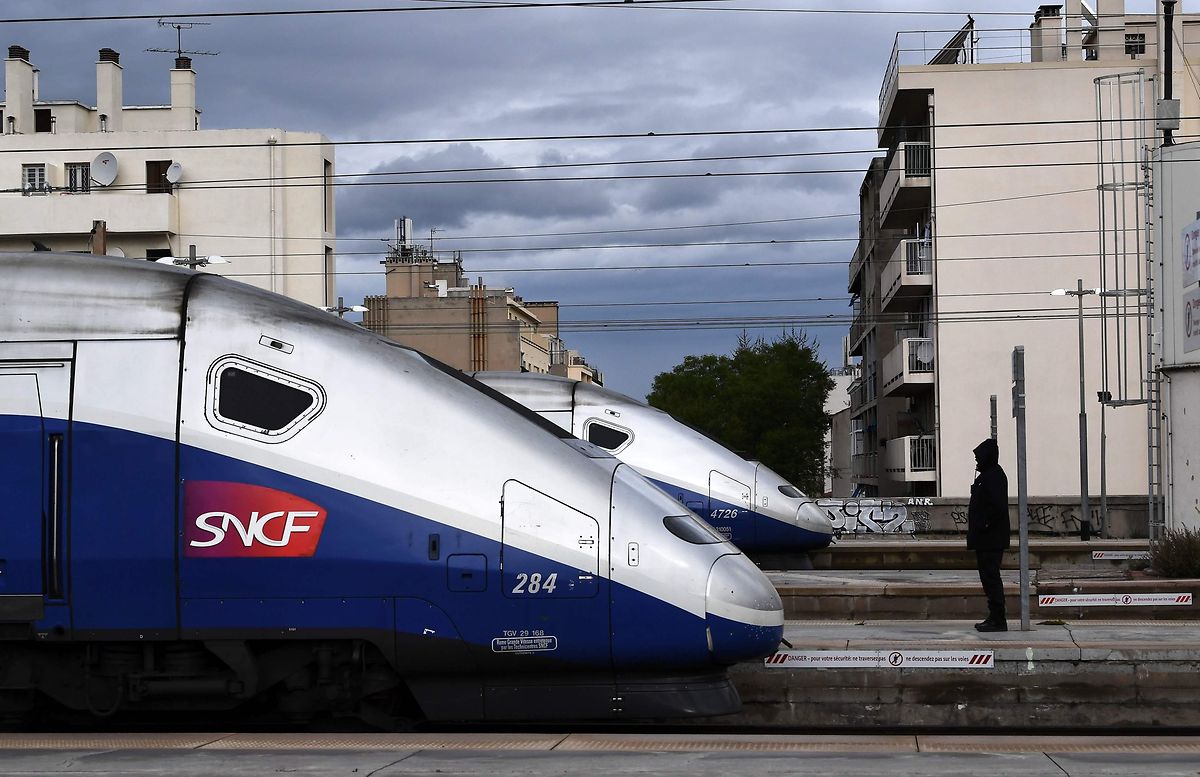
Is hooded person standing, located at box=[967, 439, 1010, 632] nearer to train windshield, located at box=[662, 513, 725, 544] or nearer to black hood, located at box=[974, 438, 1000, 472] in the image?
black hood, located at box=[974, 438, 1000, 472]

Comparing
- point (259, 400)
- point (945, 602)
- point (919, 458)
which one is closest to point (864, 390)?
point (919, 458)

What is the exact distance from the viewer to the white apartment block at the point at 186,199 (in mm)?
61031

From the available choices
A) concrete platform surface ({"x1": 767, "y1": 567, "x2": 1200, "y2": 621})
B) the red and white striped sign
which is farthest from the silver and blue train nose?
the red and white striped sign

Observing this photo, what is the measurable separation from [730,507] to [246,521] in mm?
11177

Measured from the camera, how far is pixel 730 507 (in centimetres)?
2042

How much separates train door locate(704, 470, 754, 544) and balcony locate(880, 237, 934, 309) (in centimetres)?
3214

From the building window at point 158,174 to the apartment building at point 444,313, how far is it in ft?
76.5

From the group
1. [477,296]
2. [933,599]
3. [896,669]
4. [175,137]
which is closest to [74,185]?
[175,137]

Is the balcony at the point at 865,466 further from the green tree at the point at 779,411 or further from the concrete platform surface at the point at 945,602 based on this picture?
the concrete platform surface at the point at 945,602

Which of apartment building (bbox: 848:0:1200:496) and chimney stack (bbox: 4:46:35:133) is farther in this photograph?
chimney stack (bbox: 4:46:35:133)

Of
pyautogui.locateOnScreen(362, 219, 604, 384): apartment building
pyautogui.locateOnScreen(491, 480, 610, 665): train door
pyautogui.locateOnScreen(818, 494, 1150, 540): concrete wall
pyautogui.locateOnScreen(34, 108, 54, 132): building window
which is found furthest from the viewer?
pyautogui.locateOnScreen(362, 219, 604, 384): apartment building

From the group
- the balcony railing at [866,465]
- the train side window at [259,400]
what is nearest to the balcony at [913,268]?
the balcony railing at [866,465]

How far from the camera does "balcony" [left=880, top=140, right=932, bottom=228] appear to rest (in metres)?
51.0

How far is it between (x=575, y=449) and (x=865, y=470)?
60672 mm
